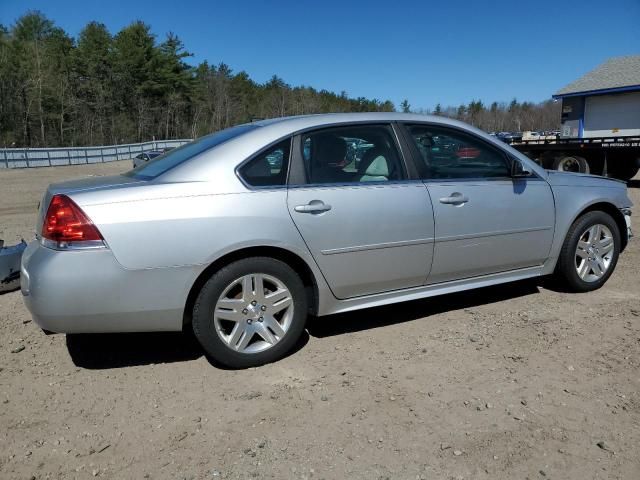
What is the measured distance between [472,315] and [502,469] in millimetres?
1953

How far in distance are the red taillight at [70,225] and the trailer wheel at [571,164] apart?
554 inches

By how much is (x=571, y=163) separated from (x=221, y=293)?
14.1 m

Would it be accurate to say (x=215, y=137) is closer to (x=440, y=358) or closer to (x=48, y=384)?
(x=48, y=384)

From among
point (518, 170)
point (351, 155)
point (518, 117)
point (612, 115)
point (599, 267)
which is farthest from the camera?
point (518, 117)

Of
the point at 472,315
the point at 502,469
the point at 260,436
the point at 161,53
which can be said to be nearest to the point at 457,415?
the point at 502,469

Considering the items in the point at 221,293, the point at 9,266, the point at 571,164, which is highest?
the point at 571,164

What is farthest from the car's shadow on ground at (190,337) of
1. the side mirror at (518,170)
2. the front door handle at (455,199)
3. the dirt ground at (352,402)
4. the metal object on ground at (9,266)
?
the metal object on ground at (9,266)

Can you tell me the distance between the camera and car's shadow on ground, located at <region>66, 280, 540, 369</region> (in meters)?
3.57

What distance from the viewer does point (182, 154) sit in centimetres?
364

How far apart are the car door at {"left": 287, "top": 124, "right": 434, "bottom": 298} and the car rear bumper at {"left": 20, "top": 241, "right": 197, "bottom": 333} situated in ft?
2.81

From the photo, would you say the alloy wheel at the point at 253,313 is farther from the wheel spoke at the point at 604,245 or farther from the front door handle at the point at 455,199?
the wheel spoke at the point at 604,245

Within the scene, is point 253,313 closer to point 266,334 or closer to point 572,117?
point 266,334

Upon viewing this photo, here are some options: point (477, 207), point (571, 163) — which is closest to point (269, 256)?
point (477, 207)

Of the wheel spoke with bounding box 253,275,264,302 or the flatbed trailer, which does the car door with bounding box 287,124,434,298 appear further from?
the flatbed trailer
